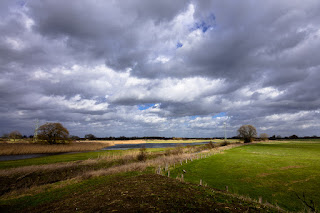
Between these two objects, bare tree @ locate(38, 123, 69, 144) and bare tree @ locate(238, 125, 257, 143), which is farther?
bare tree @ locate(238, 125, 257, 143)

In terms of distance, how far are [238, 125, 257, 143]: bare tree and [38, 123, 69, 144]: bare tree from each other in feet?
404

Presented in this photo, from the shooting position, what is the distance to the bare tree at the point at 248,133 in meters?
126

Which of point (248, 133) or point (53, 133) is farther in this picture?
point (248, 133)

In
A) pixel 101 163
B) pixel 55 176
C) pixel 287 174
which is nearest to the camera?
pixel 287 174

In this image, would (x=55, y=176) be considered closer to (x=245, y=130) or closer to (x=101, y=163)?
(x=101, y=163)

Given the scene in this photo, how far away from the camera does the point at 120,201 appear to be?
32.6ft

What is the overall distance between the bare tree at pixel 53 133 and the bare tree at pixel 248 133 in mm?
123138

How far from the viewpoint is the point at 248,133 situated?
126562mm

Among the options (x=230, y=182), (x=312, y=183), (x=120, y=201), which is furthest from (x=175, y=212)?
(x=312, y=183)

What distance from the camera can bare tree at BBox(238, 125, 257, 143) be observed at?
12588cm

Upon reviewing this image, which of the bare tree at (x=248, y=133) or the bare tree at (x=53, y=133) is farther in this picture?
the bare tree at (x=248, y=133)

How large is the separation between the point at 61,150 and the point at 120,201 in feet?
208

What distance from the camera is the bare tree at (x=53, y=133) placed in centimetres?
7512

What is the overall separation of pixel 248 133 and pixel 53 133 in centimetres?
13106
